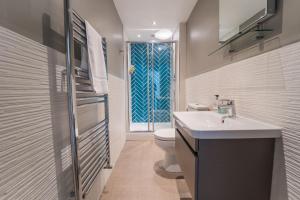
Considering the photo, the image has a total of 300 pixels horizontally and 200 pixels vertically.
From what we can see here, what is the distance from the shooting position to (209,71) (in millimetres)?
1891

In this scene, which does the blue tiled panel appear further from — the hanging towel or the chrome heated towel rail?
the hanging towel

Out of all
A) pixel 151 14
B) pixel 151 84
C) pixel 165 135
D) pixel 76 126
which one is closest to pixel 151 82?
pixel 151 84

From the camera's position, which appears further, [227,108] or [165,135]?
[165,135]

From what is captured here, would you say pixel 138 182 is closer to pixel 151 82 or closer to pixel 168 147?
pixel 168 147

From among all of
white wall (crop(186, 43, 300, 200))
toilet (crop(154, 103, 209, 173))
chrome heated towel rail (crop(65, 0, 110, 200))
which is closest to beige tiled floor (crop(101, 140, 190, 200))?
toilet (crop(154, 103, 209, 173))

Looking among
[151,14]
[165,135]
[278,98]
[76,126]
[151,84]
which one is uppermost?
[151,14]

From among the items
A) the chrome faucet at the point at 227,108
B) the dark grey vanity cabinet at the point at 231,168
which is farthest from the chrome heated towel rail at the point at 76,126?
the chrome faucet at the point at 227,108

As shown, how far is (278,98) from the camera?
0.89 metres

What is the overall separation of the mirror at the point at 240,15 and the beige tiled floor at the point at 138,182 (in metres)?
1.54

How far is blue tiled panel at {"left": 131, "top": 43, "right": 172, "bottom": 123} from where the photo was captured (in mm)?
A: 3974

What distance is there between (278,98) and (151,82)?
321 cm

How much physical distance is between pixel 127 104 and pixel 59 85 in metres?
2.66

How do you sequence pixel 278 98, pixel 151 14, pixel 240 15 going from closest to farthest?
1. pixel 278 98
2. pixel 240 15
3. pixel 151 14

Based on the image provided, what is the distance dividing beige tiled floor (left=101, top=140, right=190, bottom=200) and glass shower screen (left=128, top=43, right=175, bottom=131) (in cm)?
147
